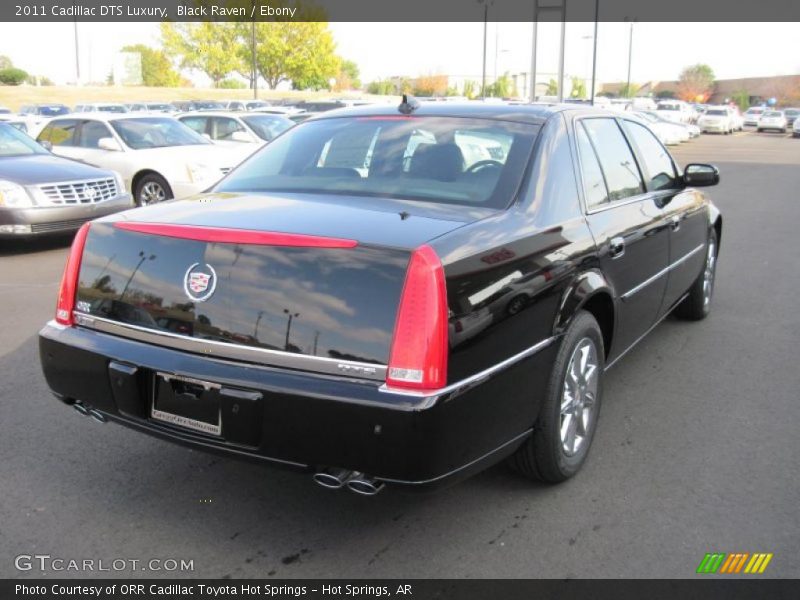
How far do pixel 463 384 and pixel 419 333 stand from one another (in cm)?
27

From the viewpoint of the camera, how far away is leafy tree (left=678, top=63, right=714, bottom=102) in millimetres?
99000

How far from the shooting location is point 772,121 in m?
52.2

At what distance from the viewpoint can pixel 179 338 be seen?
2.95 metres

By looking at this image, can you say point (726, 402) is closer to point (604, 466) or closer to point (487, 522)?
point (604, 466)

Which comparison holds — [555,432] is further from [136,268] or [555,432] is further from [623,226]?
[136,268]

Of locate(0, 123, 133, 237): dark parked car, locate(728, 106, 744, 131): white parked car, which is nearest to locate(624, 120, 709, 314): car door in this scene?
locate(0, 123, 133, 237): dark parked car

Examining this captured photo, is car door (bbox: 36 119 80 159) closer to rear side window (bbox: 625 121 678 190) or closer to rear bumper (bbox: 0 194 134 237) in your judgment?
rear bumper (bbox: 0 194 134 237)

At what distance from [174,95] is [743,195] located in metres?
51.2

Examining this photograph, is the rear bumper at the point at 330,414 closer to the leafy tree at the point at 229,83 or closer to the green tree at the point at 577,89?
the green tree at the point at 577,89

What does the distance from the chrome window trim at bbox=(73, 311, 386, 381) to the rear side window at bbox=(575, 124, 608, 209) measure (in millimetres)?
1724

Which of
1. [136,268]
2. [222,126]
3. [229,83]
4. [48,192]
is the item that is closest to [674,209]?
[136,268]

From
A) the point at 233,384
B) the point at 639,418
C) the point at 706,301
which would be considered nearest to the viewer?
the point at 233,384

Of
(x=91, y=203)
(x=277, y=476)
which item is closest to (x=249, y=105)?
(x=91, y=203)

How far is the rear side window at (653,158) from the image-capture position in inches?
196
